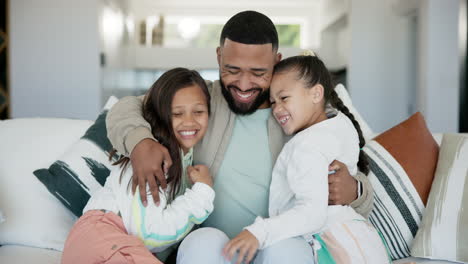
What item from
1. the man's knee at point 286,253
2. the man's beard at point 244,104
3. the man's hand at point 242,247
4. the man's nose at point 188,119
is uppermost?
the man's beard at point 244,104

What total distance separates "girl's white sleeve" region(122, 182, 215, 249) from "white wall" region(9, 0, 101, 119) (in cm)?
325

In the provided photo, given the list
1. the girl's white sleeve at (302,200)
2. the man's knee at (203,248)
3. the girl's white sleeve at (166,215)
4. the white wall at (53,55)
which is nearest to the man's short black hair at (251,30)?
the girl's white sleeve at (302,200)

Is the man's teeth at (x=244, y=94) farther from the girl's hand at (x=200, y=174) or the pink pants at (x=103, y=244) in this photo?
the pink pants at (x=103, y=244)

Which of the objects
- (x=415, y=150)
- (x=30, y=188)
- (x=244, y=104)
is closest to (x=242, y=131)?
(x=244, y=104)

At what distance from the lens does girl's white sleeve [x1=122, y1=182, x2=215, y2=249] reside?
1241 millimetres

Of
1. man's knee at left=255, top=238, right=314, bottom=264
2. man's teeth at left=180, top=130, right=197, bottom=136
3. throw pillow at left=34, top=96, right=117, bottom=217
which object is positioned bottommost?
man's knee at left=255, top=238, right=314, bottom=264

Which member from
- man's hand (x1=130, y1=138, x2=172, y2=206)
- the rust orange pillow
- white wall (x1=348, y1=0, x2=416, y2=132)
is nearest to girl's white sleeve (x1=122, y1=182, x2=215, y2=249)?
man's hand (x1=130, y1=138, x2=172, y2=206)

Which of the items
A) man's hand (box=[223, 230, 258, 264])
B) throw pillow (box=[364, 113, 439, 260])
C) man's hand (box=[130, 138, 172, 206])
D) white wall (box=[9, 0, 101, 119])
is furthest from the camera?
white wall (box=[9, 0, 101, 119])

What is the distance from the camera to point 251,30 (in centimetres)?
147

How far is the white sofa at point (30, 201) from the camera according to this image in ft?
4.99

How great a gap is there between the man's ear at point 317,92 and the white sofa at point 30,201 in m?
0.55

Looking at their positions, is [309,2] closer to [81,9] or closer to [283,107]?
[81,9]

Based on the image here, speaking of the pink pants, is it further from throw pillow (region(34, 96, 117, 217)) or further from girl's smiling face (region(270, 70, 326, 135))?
girl's smiling face (region(270, 70, 326, 135))

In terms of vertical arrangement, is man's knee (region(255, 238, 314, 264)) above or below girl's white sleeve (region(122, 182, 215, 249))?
below
